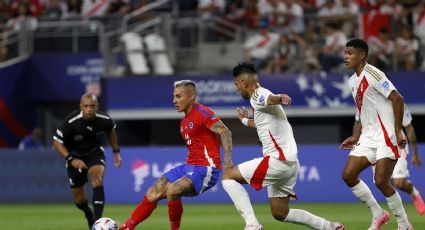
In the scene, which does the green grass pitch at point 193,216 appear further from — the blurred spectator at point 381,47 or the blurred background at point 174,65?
the blurred spectator at point 381,47

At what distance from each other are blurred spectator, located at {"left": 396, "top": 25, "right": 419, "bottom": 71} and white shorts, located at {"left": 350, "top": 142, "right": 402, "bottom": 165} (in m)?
12.3

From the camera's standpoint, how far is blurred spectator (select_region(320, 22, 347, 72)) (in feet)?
81.1

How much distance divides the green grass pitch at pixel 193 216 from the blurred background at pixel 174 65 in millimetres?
1361

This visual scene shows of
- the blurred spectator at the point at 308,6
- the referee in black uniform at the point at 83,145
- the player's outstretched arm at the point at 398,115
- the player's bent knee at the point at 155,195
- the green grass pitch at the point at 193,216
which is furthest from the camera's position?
the blurred spectator at the point at 308,6

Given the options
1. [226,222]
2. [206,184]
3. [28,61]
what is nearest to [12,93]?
[28,61]

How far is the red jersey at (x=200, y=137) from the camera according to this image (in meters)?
12.3

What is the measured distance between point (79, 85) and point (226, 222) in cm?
1344

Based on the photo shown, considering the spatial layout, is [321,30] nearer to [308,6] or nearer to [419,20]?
[308,6]

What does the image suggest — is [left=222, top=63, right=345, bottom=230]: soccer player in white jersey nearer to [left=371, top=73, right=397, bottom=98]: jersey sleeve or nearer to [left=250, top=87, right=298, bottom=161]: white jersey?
[left=250, top=87, right=298, bottom=161]: white jersey

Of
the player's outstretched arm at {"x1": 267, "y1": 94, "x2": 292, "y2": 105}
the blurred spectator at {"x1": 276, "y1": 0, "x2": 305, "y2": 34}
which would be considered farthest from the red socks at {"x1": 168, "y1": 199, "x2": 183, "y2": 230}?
the blurred spectator at {"x1": 276, "y1": 0, "x2": 305, "y2": 34}

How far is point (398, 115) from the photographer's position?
1213cm

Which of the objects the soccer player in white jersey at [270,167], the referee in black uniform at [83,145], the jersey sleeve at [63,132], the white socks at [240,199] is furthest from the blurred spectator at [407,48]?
the white socks at [240,199]

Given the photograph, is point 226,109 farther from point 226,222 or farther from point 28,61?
point 226,222

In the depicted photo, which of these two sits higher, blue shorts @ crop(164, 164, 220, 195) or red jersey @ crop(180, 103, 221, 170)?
red jersey @ crop(180, 103, 221, 170)
